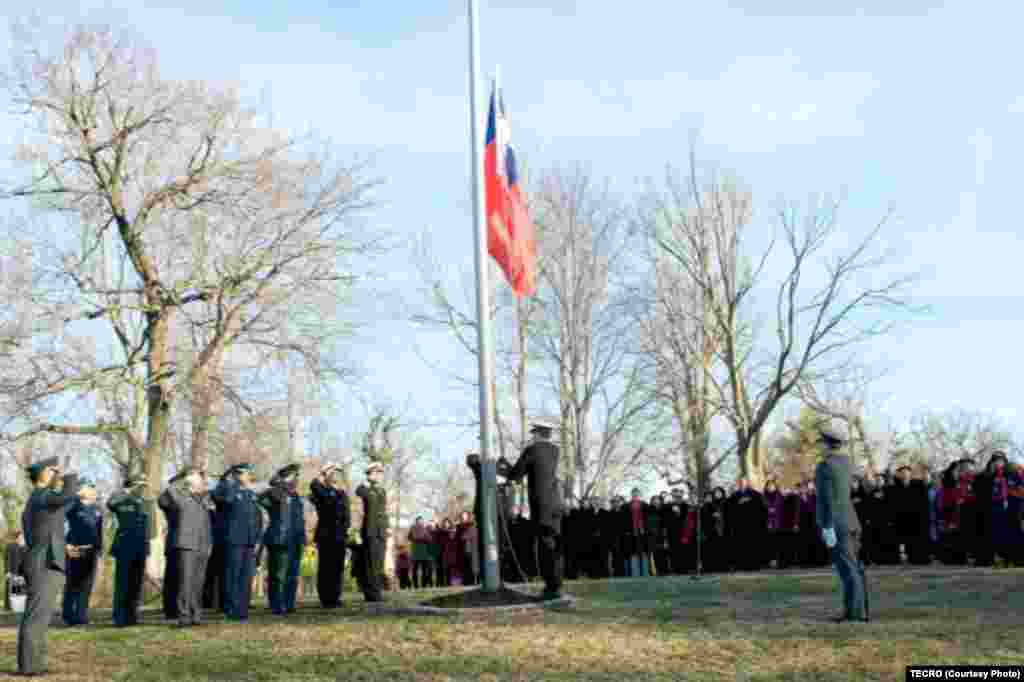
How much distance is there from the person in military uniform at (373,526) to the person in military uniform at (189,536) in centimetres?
219

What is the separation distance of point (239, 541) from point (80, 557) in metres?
3.12

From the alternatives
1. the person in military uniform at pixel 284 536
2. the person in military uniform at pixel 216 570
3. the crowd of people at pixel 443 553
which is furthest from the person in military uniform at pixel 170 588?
the crowd of people at pixel 443 553

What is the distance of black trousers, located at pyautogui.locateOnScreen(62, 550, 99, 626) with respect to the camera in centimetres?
1642

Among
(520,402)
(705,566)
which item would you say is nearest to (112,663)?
(705,566)

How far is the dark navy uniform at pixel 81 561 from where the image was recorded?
1645cm

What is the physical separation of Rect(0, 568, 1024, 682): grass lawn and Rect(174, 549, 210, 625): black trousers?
0.33 metres

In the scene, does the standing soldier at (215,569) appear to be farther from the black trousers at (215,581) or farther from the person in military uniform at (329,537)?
the person in military uniform at (329,537)

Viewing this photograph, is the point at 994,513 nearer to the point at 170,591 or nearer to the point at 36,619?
the point at 170,591

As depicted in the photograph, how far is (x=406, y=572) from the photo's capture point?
101ft

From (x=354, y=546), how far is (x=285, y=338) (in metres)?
11.7

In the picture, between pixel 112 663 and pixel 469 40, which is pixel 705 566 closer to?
pixel 469 40

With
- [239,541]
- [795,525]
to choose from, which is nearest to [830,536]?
[239,541]

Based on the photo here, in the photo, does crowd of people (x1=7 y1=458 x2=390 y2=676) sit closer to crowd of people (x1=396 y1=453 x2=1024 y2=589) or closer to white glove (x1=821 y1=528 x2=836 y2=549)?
crowd of people (x1=396 y1=453 x2=1024 y2=589)

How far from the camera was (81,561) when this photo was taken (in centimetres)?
1675
